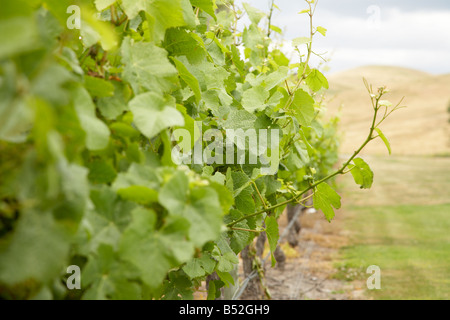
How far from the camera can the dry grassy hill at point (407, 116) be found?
40750 mm

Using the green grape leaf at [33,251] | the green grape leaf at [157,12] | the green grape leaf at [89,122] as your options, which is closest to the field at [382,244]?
the green grape leaf at [157,12]

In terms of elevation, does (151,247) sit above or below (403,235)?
below

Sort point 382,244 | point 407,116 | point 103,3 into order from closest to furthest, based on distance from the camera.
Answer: point 103,3 < point 382,244 < point 407,116

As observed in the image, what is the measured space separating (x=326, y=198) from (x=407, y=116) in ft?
186

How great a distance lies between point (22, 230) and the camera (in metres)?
0.60

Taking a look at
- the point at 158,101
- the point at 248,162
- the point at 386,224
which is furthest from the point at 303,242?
the point at 158,101

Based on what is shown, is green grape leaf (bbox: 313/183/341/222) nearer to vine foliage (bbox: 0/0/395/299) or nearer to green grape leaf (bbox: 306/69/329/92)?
vine foliage (bbox: 0/0/395/299)

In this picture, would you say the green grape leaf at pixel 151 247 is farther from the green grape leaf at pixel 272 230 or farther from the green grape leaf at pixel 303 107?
the green grape leaf at pixel 303 107

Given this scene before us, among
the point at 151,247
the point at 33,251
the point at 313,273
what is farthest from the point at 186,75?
the point at 313,273

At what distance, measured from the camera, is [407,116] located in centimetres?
5322

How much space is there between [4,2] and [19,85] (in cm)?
A: 10

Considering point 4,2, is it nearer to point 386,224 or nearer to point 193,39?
point 193,39

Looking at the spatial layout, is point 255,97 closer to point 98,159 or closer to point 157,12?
point 157,12

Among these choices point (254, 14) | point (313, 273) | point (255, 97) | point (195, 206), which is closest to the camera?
point (195, 206)
